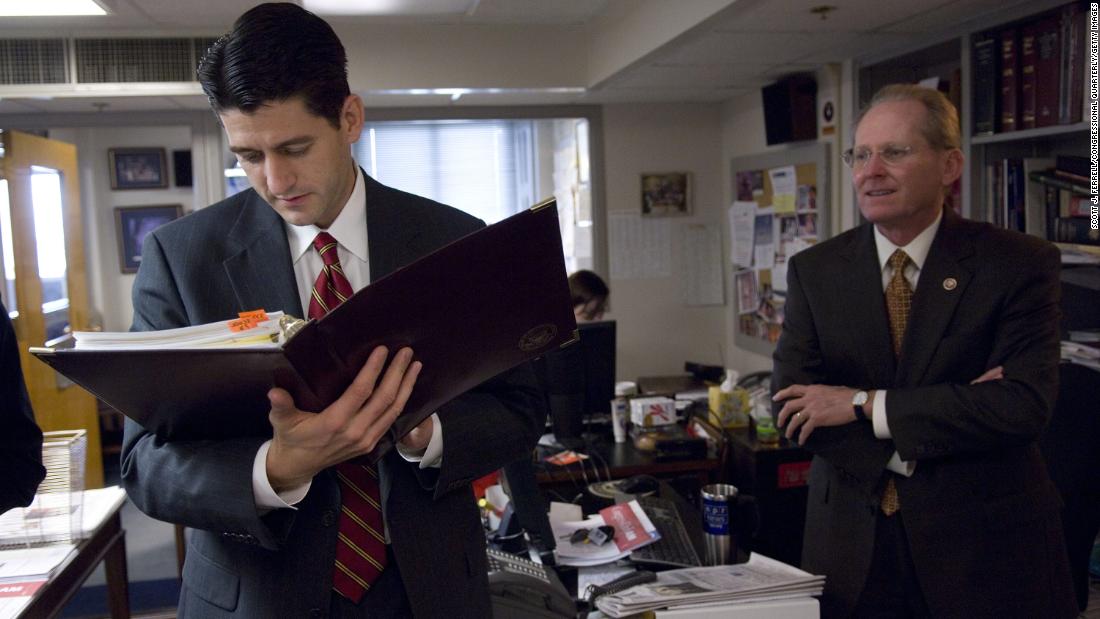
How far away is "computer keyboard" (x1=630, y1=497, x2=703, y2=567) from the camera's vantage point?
1.96 metres

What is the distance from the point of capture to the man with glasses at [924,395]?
66.9 inches

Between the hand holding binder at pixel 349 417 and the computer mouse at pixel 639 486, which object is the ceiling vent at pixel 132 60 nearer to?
the computer mouse at pixel 639 486

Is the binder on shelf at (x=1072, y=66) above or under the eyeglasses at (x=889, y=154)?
above

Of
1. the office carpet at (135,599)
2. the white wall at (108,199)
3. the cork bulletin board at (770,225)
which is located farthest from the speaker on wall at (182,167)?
the cork bulletin board at (770,225)

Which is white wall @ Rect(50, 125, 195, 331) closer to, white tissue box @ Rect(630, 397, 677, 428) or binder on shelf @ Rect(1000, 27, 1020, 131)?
white tissue box @ Rect(630, 397, 677, 428)

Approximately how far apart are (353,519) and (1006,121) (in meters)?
2.56

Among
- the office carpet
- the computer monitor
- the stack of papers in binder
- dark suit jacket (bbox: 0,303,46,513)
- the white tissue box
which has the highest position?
the stack of papers in binder

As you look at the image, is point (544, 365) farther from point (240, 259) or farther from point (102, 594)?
→ point (102, 594)

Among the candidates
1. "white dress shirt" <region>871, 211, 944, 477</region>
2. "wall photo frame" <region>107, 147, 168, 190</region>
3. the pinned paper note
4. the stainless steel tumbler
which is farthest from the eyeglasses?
"wall photo frame" <region>107, 147, 168, 190</region>

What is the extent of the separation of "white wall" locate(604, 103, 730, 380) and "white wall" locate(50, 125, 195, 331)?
3384 mm

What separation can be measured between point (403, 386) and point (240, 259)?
1.07ft

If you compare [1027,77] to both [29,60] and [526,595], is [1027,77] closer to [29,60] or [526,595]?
[526,595]

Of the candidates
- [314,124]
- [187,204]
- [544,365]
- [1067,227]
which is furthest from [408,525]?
[187,204]

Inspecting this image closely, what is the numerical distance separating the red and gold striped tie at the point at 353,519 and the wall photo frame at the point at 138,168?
238 inches
